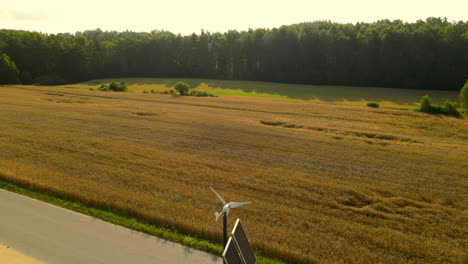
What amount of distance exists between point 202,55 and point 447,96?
73.3 metres

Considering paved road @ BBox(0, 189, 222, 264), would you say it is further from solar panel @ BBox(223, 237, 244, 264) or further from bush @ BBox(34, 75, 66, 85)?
bush @ BBox(34, 75, 66, 85)

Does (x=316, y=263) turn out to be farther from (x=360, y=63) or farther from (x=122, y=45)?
(x=122, y=45)

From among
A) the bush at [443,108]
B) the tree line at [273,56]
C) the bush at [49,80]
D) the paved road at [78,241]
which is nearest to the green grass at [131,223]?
the paved road at [78,241]

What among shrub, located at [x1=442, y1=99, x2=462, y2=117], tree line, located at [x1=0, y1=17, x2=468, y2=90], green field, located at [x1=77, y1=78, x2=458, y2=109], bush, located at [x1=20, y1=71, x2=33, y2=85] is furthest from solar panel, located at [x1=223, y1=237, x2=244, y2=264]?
bush, located at [x1=20, y1=71, x2=33, y2=85]

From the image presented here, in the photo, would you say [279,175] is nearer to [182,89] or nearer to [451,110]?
[451,110]

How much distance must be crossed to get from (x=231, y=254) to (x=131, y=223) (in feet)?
27.7

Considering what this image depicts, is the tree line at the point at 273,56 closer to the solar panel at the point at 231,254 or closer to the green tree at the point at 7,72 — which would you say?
the green tree at the point at 7,72

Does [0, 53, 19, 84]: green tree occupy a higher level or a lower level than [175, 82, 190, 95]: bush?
higher

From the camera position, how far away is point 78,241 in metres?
12.2

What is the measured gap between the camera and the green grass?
11977mm

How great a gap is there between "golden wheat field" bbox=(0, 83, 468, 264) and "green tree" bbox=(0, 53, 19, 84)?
52.1 m

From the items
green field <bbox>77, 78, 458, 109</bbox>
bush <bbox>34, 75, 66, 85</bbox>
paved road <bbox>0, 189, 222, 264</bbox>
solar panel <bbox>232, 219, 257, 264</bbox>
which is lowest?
paved road <bbox>0, 189, 222, 264</bbox>

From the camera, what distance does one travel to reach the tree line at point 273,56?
78500 mm

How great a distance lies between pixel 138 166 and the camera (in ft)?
69.7
